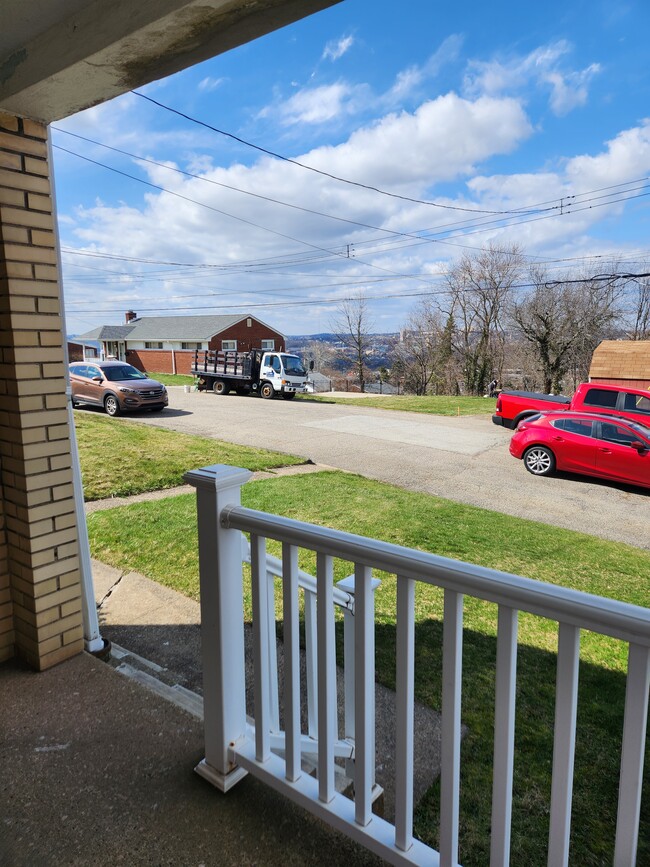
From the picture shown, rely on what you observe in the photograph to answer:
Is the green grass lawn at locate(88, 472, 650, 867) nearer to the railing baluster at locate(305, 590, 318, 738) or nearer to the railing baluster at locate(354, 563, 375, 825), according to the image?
the railing baluster at locate(305, 590, 318, 738)

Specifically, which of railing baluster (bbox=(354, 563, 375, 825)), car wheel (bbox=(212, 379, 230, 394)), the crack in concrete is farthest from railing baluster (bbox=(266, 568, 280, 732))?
car wheel (bbox=(212, 379, 230, 394))

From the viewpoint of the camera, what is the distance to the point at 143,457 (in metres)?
8.25

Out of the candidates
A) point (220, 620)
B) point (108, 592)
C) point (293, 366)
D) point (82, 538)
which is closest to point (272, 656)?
point (220, 620)

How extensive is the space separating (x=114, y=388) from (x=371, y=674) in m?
14.1

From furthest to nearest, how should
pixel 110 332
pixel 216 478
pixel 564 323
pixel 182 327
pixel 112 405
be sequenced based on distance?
pixel 110 332
pixel 182 327
pixel 564 323
pixel 112 405
pixel 216 478

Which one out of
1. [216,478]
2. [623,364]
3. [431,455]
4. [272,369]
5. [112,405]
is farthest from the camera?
[272,369]

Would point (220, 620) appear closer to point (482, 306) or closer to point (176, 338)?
point (482, 306)

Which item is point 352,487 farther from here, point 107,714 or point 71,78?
point 71,78

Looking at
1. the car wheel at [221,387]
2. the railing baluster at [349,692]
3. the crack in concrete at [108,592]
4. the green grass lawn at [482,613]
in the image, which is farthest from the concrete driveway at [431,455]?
the railing baluster at [349,692]

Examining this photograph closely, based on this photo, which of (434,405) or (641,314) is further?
(641,314)

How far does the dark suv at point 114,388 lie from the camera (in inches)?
546

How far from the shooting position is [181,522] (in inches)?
210

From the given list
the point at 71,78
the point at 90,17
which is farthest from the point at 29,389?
the point at 90,17

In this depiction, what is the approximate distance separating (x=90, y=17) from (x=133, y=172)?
11.9 m
